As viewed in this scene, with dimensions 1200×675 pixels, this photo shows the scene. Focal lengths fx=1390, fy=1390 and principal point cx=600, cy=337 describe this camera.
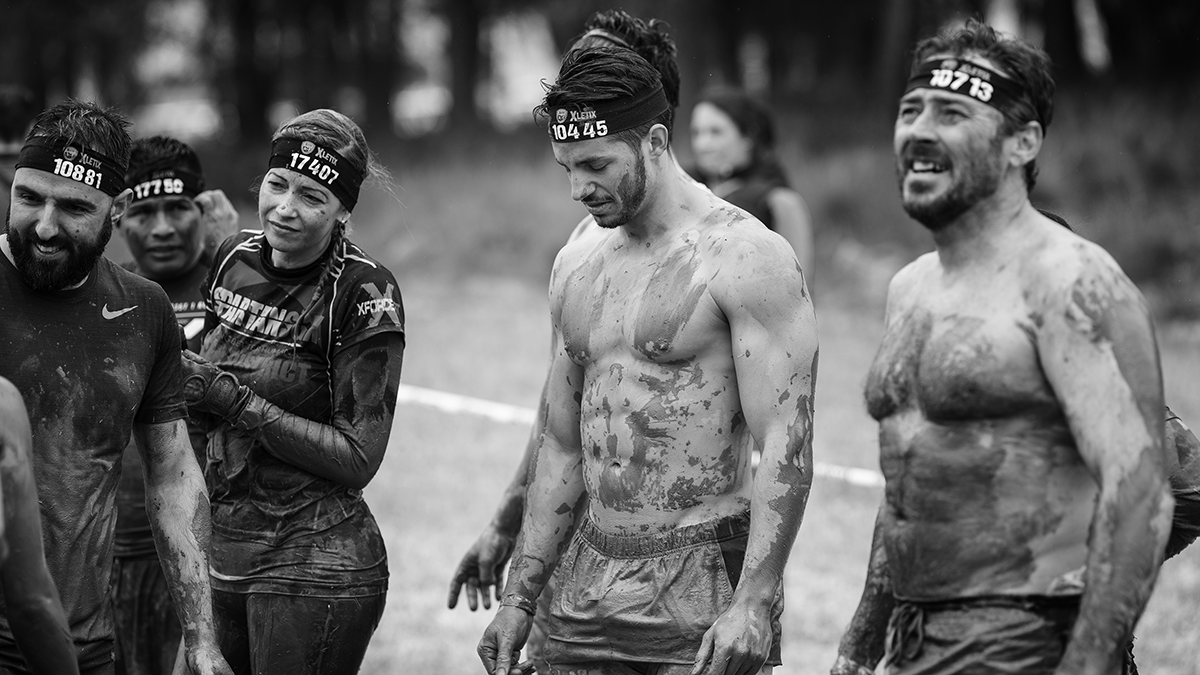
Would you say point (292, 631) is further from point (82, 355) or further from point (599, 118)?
point (599, 118)

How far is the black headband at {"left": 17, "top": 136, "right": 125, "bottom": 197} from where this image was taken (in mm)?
3564

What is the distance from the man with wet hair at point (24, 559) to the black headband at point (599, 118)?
1.54 meters

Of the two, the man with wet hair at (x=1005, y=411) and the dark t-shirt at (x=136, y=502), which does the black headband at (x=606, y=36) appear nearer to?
the dark t-shirt at (x=136, y=502)

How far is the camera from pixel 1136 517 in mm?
2637

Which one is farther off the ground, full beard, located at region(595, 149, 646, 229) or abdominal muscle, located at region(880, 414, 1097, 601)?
full beard, located at region(595, 149, 646, 229)

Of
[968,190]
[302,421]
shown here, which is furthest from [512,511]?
[968,190]

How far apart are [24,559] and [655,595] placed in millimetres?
1533

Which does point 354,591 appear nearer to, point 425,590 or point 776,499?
point 776,499

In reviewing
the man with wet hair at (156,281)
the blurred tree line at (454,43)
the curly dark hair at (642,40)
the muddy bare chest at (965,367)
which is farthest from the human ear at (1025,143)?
the blurred tree line at (454,43)

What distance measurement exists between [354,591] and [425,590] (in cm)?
343

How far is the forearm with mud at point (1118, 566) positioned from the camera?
2.62 m

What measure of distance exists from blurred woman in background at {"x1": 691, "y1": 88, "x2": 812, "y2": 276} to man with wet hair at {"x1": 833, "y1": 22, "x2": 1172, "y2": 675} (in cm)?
297

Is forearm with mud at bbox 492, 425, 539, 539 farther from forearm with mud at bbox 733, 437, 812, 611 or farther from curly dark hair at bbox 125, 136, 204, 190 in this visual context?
curly dark hair at bbox 125, 136, 204, 190

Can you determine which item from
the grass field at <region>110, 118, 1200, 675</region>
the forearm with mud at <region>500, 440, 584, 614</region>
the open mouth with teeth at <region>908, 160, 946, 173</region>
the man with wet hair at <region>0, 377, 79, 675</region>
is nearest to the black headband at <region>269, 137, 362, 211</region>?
the grass field at <region>110, 118, 1200, 675</region>
